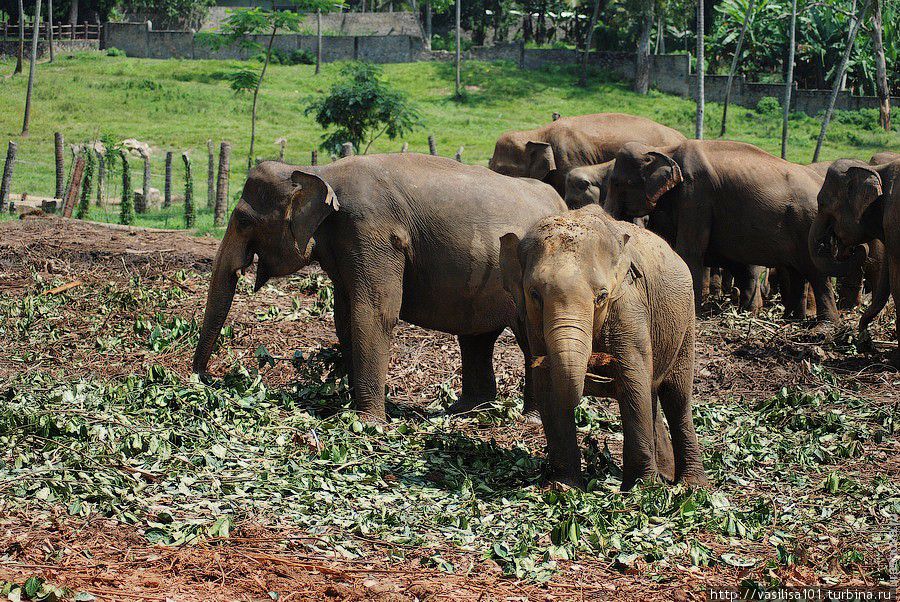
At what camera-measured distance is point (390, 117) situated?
93.2 ft

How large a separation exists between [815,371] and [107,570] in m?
7.80

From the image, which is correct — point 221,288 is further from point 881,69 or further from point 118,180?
point 881,69

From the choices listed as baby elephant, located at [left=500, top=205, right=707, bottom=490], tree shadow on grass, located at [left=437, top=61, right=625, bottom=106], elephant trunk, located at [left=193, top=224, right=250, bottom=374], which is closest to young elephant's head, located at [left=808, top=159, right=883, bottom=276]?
baby elephant, located at [left=500, top=205, right=707, bottom=490]

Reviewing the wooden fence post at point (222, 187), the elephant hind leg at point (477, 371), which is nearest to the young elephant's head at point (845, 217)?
the elephant hind leg at point (477, 371)

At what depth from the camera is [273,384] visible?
10.2 m

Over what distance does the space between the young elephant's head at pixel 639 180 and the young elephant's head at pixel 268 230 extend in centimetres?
625

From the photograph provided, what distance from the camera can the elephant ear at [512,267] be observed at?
7113 mm

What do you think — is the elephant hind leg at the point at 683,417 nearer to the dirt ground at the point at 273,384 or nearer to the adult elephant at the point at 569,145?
the dirt ground at the point at 273,384

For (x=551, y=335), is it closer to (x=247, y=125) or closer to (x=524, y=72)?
(x=247, y=125)

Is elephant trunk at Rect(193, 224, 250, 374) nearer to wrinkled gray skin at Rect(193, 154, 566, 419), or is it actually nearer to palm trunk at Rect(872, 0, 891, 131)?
wrinkled gray skin at Rect(193, 154, 566, 419)

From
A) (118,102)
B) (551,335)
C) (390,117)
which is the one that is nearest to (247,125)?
(118,102)

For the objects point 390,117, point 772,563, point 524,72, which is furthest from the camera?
point 524,72

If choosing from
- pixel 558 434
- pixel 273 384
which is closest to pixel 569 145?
pixel 273 384

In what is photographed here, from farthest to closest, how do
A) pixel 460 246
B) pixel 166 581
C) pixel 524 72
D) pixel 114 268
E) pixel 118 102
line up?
pixel 524 72
pixel 118 102
pixel 114 268
pixel 460 246
pixel 166 581
